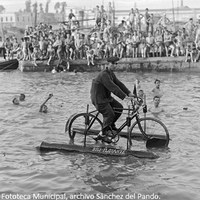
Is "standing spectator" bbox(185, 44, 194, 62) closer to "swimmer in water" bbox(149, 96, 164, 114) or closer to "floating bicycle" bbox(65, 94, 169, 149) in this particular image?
"swimmer in water" bbox(149, 96, 164, 114)

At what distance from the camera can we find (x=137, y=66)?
27.3 m

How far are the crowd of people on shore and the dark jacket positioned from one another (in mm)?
17617

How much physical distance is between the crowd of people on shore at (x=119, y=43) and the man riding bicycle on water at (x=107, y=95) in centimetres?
1750

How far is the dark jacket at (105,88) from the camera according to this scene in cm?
902

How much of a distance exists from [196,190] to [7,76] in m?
20.2

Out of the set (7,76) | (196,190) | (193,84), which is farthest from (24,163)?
(7,76)

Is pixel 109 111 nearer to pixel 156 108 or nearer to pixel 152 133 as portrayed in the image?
pixel 152 133

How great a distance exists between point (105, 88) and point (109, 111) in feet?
1.68

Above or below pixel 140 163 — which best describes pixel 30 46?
above

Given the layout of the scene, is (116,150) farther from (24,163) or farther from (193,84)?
(193,84)

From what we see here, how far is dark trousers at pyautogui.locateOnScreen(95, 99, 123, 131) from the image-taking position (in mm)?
9391

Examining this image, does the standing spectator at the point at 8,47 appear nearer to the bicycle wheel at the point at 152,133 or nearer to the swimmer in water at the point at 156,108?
the swimmer in water at the point at 156,108

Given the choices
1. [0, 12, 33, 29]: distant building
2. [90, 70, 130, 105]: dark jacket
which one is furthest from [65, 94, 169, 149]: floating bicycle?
[0, 12, 33, 29]: distant building

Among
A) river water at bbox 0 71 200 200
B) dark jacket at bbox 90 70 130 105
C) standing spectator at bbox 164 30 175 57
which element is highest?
standing spectator at bbox 164 30 175 57
